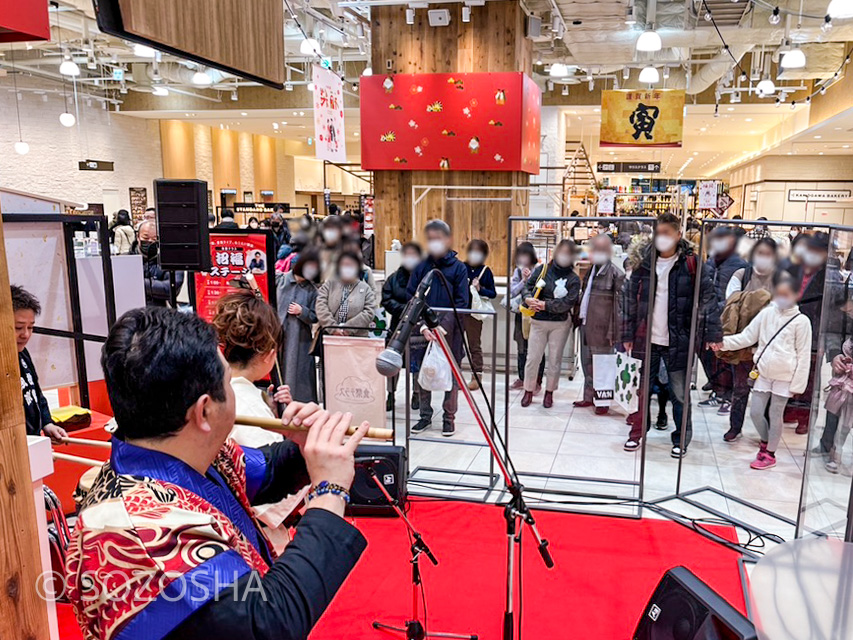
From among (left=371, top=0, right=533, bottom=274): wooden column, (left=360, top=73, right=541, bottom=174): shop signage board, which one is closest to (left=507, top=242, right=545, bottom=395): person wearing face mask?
(left=371, top=0, right=533, bottom=274): wooden column

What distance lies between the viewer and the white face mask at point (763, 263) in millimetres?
3039

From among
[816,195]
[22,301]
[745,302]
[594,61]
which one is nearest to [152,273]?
[22,301]

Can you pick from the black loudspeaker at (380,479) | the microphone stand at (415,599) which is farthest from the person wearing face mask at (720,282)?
the microphone stand at (415,599)

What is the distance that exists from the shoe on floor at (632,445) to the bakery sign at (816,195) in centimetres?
1623

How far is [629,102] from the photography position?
9531mm

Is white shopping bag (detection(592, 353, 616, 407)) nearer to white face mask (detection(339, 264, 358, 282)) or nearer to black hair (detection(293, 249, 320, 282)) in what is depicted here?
white face mask (detection(339, 264, 358, 282))

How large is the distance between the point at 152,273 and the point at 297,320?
1934 mm

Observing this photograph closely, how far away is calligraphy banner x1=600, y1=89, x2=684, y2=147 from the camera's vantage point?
942 cm

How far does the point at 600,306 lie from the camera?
11.8ft

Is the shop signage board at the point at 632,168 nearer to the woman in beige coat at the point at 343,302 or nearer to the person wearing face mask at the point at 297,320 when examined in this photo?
the woman in beige coat at the point at 343,302

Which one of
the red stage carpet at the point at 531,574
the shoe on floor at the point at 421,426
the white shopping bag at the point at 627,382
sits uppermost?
the white shopping bag at the point at 627,382

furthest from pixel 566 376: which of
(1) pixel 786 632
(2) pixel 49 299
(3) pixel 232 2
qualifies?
(1) pixel 786 632

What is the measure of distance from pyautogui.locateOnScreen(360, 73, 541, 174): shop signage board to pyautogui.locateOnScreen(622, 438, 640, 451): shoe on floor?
4.56 m

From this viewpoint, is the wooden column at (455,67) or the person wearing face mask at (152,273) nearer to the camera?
the person wearing face mask at (152,273)
